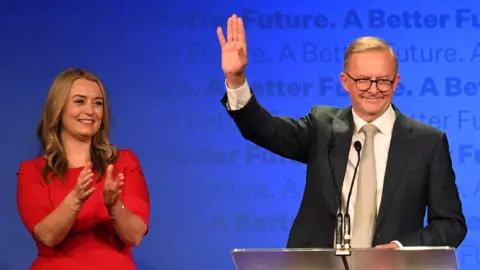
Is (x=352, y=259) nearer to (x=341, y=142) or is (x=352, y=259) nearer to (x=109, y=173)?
(x=341, y=142)

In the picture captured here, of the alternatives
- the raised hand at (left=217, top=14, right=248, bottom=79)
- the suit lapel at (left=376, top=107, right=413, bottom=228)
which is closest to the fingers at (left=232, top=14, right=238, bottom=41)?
the raised hand at (left=217, top=14, right=248, bottom=79)

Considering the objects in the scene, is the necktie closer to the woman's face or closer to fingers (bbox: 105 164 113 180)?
fingers (bbox: 105 164 113 180)

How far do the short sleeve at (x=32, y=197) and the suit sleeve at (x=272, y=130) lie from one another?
0.96 metres

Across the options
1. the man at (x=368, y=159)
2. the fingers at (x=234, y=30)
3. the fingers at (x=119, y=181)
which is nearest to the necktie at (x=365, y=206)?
the man at (x=368, y=159)

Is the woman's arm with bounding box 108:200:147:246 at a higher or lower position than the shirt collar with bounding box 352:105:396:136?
lower

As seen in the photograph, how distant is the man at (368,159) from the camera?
2.97m

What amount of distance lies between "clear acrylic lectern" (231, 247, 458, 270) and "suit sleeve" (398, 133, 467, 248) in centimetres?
59

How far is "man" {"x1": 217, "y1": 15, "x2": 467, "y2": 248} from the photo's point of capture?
2.97 meters

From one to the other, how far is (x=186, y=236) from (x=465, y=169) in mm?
1546

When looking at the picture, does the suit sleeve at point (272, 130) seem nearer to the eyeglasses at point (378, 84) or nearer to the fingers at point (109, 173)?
the eyeglasses at point (378, 84)

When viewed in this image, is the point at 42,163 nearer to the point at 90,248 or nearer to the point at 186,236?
the point at 90,248

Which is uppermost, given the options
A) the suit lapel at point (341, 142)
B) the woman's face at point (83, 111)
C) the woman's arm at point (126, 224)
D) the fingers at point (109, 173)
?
the woman's face at point (83, 111)

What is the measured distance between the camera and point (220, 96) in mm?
4789

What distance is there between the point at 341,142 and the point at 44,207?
1.25m
